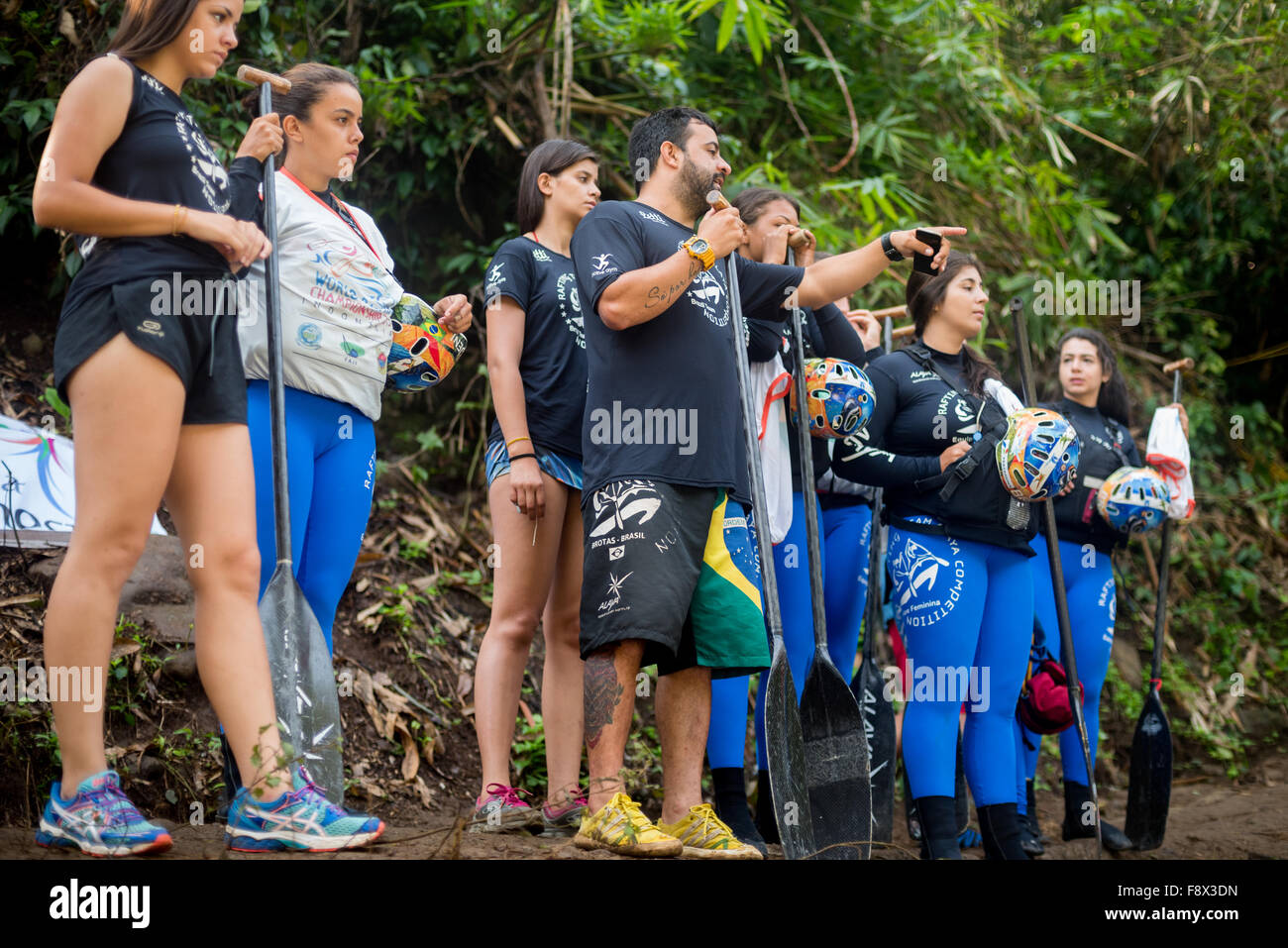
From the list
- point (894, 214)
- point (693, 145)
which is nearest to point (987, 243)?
point (894, 214)

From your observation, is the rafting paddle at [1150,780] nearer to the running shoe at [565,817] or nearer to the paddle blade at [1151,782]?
the paddle blade at [1151,782]

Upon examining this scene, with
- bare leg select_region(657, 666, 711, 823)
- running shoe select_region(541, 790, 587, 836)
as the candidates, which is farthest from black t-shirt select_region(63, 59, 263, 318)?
running shoe select_region(541, 790, 587, 836)

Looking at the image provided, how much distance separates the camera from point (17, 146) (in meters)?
5.01

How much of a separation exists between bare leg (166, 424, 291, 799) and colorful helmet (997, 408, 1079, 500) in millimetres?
2264

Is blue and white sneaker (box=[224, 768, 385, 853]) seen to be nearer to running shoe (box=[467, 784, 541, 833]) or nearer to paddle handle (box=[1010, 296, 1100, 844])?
running shoe (box=[467, 784, 541, 833])

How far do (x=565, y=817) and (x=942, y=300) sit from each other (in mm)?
2106

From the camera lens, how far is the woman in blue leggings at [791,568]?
3568mm

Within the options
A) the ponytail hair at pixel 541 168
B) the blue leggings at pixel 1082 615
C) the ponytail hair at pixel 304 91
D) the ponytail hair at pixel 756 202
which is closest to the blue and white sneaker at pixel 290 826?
the ponytail hair at pixel 304 91

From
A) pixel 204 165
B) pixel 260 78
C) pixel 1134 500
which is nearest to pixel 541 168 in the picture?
pixel 260 78

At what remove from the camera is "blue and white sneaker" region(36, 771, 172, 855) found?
2.26m

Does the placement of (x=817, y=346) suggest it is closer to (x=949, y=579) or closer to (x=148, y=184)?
(x=949, y=579)

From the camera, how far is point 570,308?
3523 mm

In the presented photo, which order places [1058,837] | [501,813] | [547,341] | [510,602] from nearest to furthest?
[501,813] < [510,602] < [547,341] < [1058,837]
